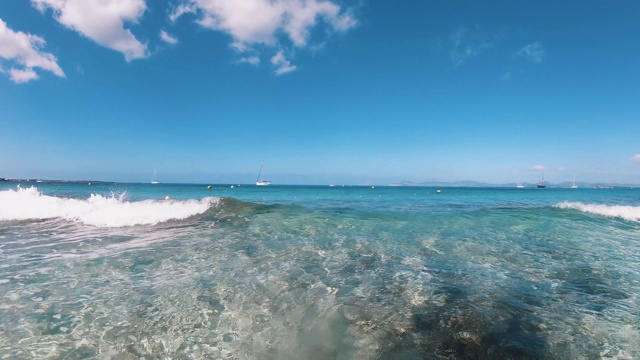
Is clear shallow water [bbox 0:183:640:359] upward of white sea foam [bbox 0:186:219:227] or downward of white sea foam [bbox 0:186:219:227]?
downward

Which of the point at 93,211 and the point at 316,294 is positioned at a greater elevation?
the point at 93,211

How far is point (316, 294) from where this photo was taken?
672 centimetres

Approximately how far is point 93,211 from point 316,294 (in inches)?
665

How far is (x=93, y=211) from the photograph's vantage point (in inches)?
693

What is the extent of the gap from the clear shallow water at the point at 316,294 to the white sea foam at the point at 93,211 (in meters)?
2.49

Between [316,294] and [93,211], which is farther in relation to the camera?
[93,211]

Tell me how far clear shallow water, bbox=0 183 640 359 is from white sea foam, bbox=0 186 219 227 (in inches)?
98.1

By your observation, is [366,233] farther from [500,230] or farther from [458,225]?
[500,230]

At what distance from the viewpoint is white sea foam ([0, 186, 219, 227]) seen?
16578 mm

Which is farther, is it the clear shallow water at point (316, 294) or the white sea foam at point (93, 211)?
the white sea foam at point (93, 211)

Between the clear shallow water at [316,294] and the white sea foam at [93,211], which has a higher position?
the white sea foam at [93,211]

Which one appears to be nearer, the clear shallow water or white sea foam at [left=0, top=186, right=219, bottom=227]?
the clear shallow water

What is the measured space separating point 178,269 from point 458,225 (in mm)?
Answer: 13841

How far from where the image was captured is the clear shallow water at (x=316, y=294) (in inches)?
184
